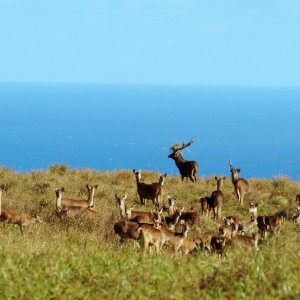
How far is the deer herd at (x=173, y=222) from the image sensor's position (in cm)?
1385

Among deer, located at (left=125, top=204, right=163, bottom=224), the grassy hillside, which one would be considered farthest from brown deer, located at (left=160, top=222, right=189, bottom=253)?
deer, located at (left=125, top=204, right=163, bottom=224)

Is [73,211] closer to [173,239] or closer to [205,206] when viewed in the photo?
[173,239]

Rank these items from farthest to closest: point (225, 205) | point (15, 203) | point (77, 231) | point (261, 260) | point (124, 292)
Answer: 1. point (225, 205)
2. point (15, 203)
3. point (77, 231)
4. point (261, 260)
5. point (124, 292)

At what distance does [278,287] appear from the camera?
8875 mm

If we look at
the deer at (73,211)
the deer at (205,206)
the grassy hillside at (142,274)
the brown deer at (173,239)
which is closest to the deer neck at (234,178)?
the deer at (205,206)

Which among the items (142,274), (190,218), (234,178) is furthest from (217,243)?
(234,178)

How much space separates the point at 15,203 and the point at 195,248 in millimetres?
6640

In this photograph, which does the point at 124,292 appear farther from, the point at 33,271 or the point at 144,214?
the point at 144,214

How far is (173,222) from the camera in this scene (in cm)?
1672

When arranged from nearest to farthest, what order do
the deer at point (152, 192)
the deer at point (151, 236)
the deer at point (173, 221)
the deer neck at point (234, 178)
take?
the deer at point (151, 236) → the deer at point (173, 221) → the deer at point (152, 192) → the deer neck at point (234, 178)

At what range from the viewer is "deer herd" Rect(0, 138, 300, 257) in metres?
13.9

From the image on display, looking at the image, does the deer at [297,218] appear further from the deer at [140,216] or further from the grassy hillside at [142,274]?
the grassy hillside at [142,274]

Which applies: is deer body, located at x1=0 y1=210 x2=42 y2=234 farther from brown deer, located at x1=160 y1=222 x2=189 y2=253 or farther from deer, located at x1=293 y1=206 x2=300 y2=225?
deer, located at x1=293 y1=206 x2=300 y2=225

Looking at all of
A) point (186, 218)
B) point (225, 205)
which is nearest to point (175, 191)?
point (225, 205)
